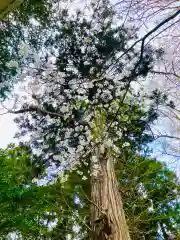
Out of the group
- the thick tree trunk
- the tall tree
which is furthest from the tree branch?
the thick tree trunk

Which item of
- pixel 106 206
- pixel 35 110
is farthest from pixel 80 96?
pixel 106 206

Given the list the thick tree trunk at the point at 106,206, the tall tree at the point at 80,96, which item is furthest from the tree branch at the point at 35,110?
the thick tree trunk at the point at 106,206

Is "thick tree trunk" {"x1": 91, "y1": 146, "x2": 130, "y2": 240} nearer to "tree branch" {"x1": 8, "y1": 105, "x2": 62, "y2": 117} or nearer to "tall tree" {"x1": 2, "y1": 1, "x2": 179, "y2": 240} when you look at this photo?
"tall tree" {"x1": 2, "y1": 1, "x2": 179, "y2": 240}

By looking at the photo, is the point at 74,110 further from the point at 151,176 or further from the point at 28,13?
the point at 151,176

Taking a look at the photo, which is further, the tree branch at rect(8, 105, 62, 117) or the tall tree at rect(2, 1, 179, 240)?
the tree branch at rect(8, 105, 62, 117)

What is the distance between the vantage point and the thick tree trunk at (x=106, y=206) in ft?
8.18

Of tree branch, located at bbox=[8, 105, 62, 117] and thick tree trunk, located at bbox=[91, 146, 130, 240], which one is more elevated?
tree branch, located at bbox=[8, 105, 62, 117]

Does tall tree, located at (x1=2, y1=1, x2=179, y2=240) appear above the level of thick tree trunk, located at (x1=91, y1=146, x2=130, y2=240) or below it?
above

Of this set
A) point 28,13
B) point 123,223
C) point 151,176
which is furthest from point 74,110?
point 123,223

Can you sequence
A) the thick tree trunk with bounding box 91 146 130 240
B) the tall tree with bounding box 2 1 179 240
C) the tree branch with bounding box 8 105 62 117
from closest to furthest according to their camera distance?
the thick tree trunk with bounding box 91 146 130 240
the tall tree with bounding box 2 1 179 240
the tree branch with bounding box 8 105 62 117

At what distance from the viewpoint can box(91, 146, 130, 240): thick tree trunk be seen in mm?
2494

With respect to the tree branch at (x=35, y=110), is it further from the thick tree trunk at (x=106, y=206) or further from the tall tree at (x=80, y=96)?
the thick tree trunk at (x=106, y=206)

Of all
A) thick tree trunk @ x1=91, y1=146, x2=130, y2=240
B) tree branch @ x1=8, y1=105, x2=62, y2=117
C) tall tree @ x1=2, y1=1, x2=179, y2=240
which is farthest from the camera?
tree branch @ x1=8, y1=105, x2=62, y2=117

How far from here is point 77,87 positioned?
4707mm
